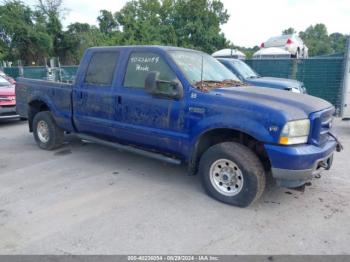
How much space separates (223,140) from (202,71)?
0.98 meters

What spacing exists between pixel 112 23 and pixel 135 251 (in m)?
56.9

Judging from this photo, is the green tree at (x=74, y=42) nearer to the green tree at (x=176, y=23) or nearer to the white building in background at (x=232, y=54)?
the green tree at (x=176, y=23)

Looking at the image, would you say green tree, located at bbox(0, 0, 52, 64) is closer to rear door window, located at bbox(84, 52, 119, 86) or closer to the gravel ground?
rear door window, located at bbox(84, 52, 119, 86)

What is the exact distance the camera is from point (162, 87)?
4055mm

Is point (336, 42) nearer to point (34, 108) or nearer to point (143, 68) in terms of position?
point (34, 108)

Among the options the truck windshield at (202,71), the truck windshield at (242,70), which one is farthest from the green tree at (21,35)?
the truck windshield at (202,71)

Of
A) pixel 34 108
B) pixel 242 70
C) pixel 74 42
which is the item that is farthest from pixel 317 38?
pixel 34 108

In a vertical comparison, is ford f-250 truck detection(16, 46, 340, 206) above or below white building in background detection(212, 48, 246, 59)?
below

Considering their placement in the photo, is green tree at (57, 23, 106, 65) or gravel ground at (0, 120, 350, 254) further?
green tree at (57, 23, 106, 65)

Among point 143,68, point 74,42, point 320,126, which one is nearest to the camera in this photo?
point 320,126

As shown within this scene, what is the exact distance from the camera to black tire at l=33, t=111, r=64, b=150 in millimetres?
5953

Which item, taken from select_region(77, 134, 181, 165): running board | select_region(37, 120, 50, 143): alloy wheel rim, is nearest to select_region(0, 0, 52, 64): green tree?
select_region(37, 120, 50, 143): alloy wheel rim

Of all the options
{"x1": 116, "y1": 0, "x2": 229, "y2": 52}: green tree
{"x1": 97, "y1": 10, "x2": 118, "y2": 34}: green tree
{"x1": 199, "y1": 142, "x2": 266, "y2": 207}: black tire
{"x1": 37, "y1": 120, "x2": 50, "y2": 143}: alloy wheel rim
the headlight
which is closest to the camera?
the headlight

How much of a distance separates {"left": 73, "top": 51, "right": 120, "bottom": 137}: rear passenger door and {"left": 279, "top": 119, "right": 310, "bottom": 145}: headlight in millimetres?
2505
